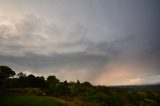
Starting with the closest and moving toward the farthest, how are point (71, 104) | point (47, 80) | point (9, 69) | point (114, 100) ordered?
point (71, 104)
point (114, 100)
point (47, 80)
point (9, 69)

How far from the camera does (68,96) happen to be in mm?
35188

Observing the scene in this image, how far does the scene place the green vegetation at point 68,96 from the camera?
26263mm

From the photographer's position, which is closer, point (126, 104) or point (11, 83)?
point (126, 104)

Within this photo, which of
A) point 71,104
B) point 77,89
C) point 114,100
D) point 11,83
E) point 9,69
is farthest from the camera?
point 9,69

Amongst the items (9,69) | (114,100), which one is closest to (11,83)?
(9,69)

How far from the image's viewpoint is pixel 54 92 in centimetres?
3859

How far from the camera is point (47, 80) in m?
50.9

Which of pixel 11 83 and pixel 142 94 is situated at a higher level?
pixel 11 83

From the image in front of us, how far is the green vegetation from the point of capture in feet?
86.2

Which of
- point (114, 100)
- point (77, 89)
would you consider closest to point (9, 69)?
point (77, 89)

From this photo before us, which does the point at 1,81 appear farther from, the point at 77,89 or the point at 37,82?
the point at 37,82

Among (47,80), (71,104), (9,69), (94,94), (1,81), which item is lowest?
(71,104)

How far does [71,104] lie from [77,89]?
11310 mm

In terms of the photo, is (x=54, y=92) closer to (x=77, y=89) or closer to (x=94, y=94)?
(x=77, y=89)
